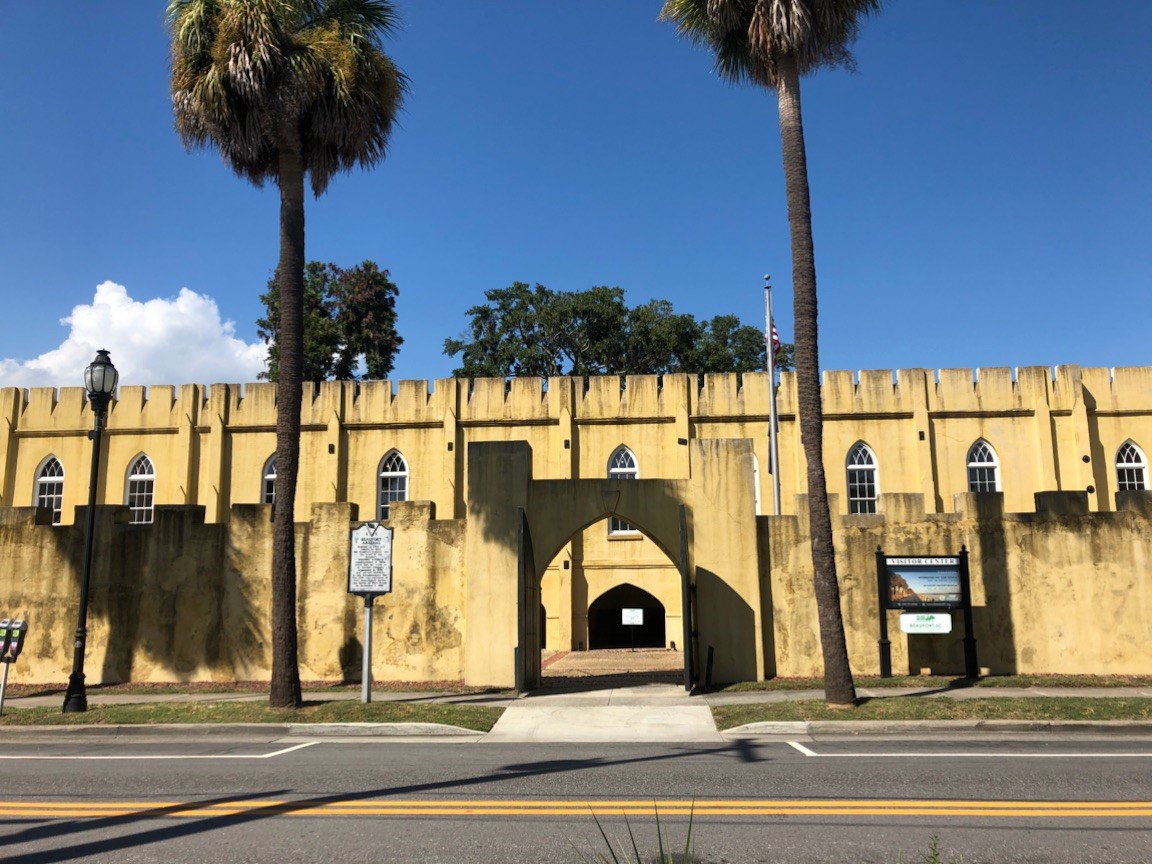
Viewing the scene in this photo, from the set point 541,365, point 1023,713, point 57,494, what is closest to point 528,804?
point 1023,713

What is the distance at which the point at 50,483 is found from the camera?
1192 inches

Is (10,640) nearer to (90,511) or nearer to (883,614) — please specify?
(90,511)

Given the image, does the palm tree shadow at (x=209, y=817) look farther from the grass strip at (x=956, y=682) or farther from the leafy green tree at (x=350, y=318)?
the leafy green tree at (x=350, y=318)

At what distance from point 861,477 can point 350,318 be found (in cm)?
2913

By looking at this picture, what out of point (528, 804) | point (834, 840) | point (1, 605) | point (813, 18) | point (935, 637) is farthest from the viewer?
point (1, 605)

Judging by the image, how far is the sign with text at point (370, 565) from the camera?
51.2ft

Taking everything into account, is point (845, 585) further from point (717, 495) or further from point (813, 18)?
point (813, 18)

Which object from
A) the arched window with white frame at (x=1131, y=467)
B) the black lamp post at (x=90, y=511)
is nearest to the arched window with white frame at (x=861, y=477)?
the arched window with white frame at (x=1131, y=467)

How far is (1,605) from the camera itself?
62.3 ft

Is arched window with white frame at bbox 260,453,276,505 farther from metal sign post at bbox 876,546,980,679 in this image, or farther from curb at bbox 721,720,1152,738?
curb at bbox 721,720,1152,738

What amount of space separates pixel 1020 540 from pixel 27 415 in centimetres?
2944

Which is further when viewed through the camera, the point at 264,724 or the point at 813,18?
the point at 813,18

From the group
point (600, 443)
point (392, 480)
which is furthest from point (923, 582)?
point (392, 480)

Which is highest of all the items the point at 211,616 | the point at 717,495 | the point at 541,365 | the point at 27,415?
the point at 541,365
